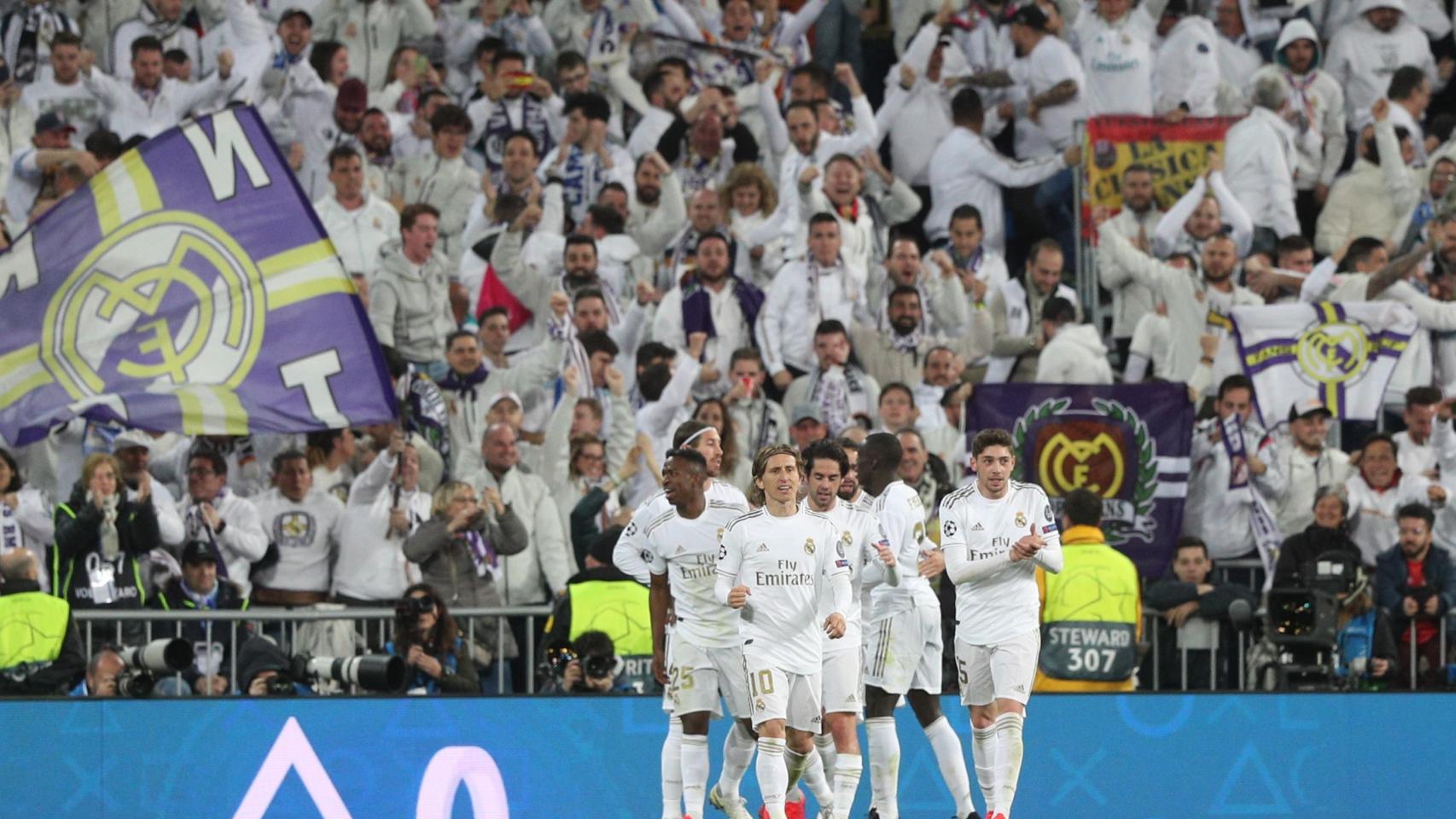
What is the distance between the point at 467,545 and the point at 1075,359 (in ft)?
17.2

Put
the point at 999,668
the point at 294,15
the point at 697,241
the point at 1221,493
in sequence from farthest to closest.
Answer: the point at 294,15 → the point at 697,241 → the point at 1221,493 → the point at 999,668

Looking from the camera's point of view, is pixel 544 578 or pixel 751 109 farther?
pixel 751 109

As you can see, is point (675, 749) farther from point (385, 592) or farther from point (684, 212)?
point (684, 212)

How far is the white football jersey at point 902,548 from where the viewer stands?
1400 cm

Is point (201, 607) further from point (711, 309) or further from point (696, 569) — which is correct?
point (711, 309)

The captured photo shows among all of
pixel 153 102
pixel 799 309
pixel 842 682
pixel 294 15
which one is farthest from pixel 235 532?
pixel 294 15

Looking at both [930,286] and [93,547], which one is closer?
[93,547]

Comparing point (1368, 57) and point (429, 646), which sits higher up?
point (1368, 57)

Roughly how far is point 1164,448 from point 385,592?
574cm

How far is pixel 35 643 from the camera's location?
48.8 feet

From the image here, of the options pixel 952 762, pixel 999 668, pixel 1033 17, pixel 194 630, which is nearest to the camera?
pixel 999 668

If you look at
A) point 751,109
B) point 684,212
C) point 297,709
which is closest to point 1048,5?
point 751,109

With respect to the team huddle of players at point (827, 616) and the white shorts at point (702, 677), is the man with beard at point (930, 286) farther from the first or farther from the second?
the white shorts at point (702, 677)

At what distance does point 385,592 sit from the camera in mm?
17062
